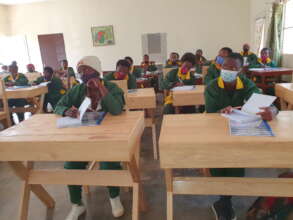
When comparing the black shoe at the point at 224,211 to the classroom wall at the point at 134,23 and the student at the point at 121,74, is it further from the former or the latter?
the classroom wall at the point at 134,23

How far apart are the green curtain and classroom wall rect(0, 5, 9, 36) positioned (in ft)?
24.8

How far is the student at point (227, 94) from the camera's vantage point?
147cm

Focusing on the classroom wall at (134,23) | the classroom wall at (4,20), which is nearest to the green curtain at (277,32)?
the classroom wall at (134,23)

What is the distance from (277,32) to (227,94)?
3.96 m

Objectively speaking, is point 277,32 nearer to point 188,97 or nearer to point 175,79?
point 175,79

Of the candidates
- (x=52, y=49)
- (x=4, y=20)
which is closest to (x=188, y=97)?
(x=52, y=49)

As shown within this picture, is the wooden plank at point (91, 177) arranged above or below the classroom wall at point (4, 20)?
below

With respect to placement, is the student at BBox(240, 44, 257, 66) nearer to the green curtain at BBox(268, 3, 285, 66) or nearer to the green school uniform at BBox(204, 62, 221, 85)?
the green curtain at BBox(268, 3, 285, 66)

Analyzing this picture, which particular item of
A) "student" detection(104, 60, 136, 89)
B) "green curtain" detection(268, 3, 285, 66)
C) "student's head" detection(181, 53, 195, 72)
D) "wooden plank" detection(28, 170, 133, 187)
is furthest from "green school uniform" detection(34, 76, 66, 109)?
"green curtain" detection(268, 3, 285, 66)

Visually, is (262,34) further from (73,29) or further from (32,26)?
(32,26)

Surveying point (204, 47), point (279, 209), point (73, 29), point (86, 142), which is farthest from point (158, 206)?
point (73, 29)

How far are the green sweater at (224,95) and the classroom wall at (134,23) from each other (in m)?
5.65

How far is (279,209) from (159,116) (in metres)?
2.68

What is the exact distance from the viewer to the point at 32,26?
7.52m
